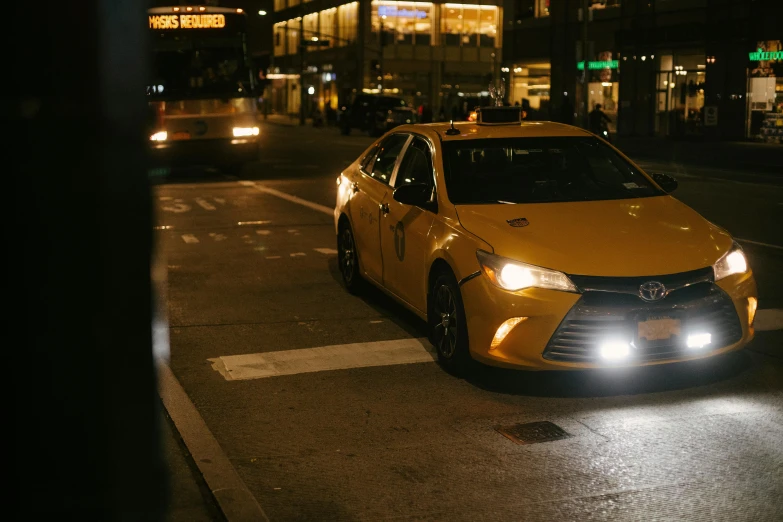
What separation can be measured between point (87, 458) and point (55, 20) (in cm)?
150

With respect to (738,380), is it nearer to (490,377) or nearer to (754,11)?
(490,377)

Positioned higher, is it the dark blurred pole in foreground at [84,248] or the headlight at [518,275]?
the dark blurred pole in foreground at [84,248]

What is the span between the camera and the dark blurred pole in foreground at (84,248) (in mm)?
2768

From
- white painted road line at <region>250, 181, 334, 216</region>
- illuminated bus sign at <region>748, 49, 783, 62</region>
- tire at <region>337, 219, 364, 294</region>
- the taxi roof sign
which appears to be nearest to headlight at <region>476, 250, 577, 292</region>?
the taxi roof sign

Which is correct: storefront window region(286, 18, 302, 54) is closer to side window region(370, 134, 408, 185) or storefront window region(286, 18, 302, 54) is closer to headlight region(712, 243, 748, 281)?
side window region(370, 134, 408, 185)

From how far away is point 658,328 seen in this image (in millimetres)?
6246

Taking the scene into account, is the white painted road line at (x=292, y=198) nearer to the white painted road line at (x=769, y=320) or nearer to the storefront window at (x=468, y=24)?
the white painted road line at (x=769, y=320)

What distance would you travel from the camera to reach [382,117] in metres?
51.4

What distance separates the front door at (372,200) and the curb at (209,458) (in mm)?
2360

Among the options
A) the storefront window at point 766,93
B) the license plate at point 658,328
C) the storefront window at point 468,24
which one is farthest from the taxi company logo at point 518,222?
the storefront window at point 468,24

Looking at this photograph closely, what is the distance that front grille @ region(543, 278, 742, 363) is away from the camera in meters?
6.21

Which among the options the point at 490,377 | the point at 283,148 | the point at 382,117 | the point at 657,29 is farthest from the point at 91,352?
the point at 382,117

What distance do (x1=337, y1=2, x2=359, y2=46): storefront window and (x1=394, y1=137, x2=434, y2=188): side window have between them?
71.8m

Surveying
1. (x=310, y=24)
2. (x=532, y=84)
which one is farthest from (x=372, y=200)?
(x=310, y=24)
